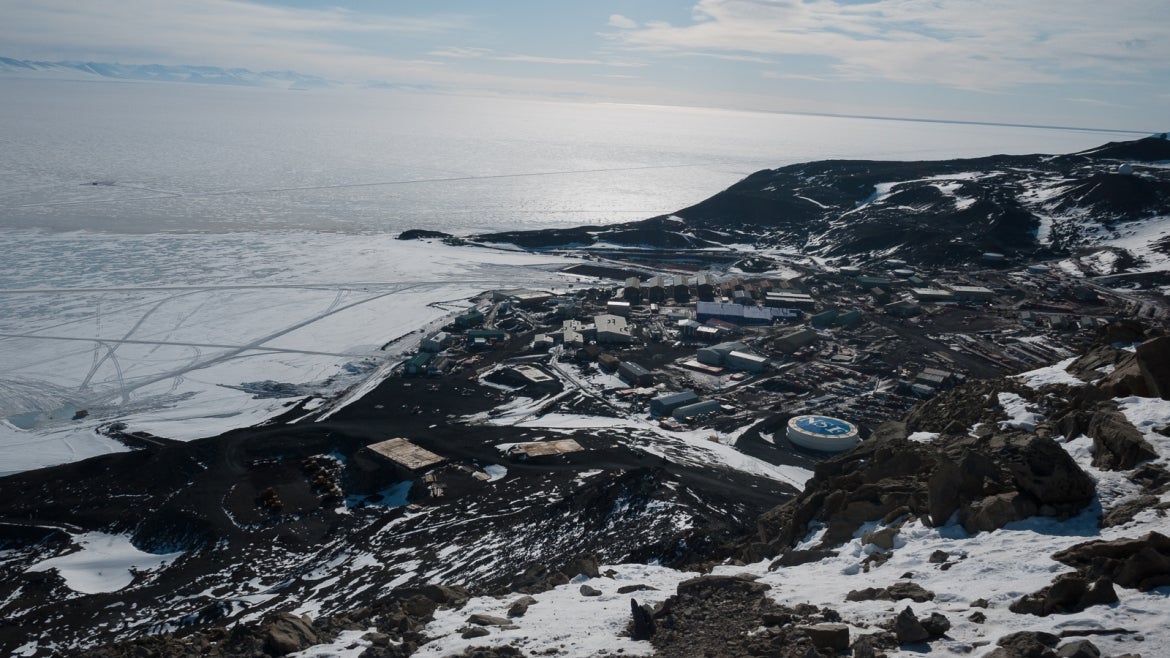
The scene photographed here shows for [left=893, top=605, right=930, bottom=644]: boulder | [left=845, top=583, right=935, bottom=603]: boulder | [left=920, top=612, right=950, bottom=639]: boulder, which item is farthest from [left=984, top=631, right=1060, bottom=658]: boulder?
[left=845, top=583, right=935, bottom=603]: boulder

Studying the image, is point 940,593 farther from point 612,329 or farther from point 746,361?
point 612,329

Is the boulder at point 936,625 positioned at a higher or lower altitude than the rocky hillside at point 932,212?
lower

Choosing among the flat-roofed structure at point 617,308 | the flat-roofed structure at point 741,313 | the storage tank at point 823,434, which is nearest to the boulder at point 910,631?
the storage tank at point 823,434

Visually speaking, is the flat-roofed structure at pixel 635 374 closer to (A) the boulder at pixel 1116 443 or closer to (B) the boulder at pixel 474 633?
(A) the boulder at pixel 1116 443

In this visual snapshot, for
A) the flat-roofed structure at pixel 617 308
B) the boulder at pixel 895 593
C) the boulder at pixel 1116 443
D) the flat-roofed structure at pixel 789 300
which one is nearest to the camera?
the boulder at pixel 895 593

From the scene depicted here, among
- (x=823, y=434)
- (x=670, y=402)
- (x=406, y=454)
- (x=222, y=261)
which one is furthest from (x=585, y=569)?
(x=222, y=261)

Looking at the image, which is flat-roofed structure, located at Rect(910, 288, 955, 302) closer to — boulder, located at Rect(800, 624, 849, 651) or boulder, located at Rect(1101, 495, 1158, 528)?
boulder, located at Rect(1101, 495, 1158, 528)
